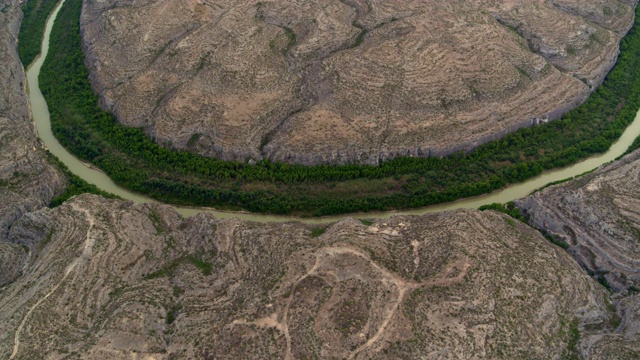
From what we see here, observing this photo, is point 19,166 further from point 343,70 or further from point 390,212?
point 390,212

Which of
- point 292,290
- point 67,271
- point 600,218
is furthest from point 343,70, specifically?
point 67,271

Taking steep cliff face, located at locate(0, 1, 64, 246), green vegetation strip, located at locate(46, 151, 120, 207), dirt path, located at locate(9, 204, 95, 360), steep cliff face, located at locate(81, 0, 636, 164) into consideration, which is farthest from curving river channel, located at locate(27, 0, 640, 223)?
dirt path, located at locate(9, 204, 95, 360)

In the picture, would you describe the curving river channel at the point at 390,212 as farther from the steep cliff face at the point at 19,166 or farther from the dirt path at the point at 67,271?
the dirt path at the point at 67,271

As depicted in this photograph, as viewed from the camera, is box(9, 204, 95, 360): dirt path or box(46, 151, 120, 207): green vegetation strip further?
box(46, 151, 120, 207): green vegetation strip

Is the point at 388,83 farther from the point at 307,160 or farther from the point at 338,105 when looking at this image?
the point at 307,160

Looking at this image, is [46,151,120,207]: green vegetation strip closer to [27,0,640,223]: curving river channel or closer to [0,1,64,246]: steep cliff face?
[0,1,64,246]: steep cliff face

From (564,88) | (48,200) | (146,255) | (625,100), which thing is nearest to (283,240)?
(146,255)
